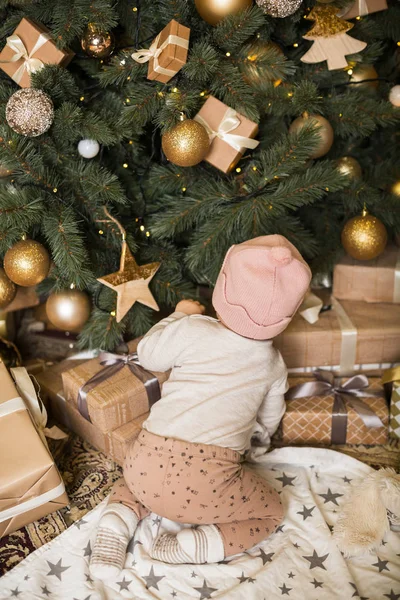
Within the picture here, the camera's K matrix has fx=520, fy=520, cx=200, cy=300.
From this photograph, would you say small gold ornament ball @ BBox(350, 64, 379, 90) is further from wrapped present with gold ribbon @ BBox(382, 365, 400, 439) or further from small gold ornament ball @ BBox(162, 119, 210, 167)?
wrapped present with gold ribbon @ BBox(382, 365, 400, 439)

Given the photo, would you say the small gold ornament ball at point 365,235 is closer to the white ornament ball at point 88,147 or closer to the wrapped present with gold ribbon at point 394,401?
the wrapped present with gold ribbon at point 394,401

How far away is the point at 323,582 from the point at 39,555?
0.66 meters

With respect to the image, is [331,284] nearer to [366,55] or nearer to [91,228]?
[366,55]

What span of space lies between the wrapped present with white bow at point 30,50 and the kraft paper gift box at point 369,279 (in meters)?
1.09

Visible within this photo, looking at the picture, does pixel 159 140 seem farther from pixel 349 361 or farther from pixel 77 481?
pixel 77 481

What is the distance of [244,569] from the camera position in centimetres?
121

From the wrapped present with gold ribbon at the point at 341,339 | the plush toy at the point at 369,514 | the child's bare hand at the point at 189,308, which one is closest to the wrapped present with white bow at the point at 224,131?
the child's bare hand at the point at 189,308

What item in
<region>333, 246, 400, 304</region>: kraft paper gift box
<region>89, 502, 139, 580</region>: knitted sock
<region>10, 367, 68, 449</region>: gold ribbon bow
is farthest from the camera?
<region>333, 246, 400, 304</region>: kraft paper gift box

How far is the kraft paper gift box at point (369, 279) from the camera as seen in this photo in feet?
5.75

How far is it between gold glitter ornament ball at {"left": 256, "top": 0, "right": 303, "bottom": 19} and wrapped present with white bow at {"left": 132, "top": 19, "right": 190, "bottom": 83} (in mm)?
202

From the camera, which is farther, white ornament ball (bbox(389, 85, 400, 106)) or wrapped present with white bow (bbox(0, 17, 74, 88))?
white ornament ball (bbox(389, 85, 400, 106))

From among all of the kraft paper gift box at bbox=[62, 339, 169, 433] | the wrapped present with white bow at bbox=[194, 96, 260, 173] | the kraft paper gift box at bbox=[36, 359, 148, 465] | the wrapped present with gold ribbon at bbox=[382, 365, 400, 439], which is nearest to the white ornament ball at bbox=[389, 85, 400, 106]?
the wrapped present with white bow at bbox=[194, 96, 260, 173]

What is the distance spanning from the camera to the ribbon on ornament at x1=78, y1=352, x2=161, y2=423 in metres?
1.47

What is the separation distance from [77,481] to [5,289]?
0.58m
